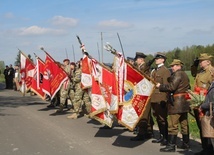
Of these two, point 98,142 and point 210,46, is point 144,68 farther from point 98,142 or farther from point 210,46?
point 210,46

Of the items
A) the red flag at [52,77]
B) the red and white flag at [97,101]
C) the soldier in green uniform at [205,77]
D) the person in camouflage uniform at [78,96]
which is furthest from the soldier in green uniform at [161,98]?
the red flag at [52,77]

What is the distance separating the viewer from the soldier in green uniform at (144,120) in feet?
26.2

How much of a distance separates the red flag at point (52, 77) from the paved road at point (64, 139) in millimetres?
1280

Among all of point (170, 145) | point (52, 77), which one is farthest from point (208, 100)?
point (52, 77)

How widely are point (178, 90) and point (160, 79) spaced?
0.61m

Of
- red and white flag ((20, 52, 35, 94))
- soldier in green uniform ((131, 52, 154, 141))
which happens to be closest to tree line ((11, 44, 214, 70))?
red and white flag ((20, 52, 35, 94))

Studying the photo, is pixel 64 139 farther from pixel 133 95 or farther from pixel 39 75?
pixel 39 75

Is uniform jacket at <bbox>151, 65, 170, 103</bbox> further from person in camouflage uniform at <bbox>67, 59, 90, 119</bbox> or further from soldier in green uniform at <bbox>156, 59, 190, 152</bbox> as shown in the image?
person in camouflage uniform at <bbox>67, 59, 90, 119</bbox>

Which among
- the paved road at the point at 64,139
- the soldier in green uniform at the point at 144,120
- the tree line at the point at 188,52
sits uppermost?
the tree line at the point at 188,52

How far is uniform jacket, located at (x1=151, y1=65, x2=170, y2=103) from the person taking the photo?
734cm

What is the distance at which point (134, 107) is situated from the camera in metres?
6.91

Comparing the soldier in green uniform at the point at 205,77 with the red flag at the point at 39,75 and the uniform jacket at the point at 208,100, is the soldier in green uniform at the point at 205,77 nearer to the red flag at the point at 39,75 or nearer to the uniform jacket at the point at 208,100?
the uniform jacket at the point at 208,100

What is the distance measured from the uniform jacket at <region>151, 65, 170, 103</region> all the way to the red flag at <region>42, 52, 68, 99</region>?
5.23 metres

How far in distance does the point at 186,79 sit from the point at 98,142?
2.36 meters
